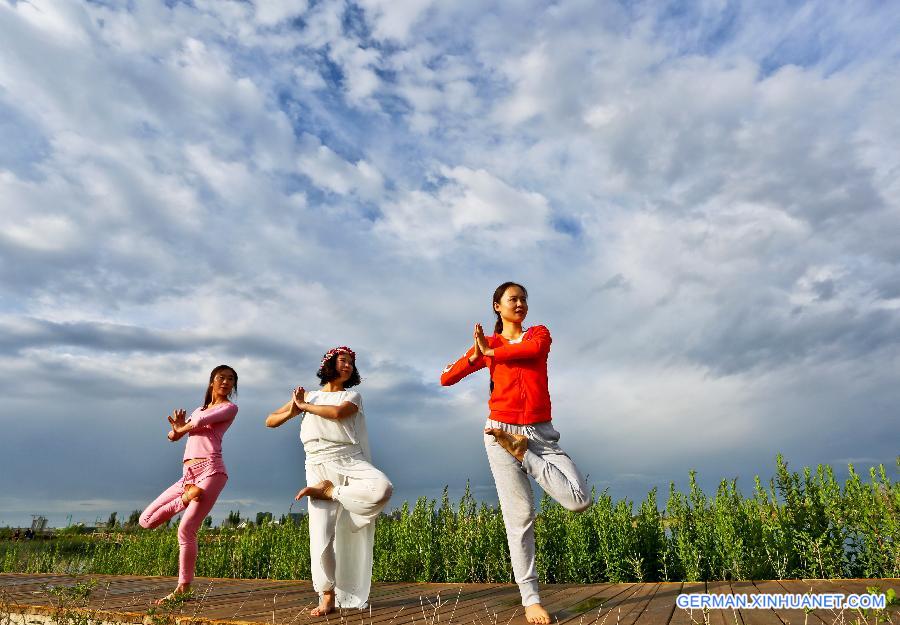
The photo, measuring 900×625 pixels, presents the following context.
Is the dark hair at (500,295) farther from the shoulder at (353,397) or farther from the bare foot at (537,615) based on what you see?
the bare foot at (537,615)

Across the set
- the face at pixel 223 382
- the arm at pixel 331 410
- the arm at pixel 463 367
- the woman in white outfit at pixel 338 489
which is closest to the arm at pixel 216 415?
the face at pixel 223 382

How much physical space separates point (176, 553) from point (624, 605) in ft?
29.7

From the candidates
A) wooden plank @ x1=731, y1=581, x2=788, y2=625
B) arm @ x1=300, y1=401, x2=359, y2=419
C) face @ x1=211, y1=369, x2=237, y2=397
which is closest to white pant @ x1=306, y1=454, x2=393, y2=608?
arm @ x1=300, y1=401, x2=359, y2=419

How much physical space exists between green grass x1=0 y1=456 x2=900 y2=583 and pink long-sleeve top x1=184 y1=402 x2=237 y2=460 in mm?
3386

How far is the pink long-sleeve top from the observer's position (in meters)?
5.94

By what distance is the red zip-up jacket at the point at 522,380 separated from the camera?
434 cm

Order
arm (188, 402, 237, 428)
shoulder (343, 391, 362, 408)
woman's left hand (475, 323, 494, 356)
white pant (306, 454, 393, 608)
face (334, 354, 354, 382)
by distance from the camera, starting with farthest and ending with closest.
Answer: arm (188, 402, 237, 428)
face (334, 354, 354, 382)
shoulder (343, 391, 362, 408)
white pant (306, 454, 393, 608)
woman's left hand (475, 323, 494, 356)

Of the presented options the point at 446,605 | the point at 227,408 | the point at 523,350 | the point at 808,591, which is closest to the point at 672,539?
the point at 808,591

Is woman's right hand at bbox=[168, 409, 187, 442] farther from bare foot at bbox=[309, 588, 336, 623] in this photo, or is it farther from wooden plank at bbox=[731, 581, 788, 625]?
wooden plank at bbox=[731, 581, 788, 625]

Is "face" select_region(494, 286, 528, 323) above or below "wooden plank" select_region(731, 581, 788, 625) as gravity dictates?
above

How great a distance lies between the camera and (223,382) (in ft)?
20.6

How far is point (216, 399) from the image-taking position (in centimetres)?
625

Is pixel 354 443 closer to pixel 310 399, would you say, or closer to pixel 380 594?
pixel 310 399

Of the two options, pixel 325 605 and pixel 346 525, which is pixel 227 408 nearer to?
pixel 346 525
